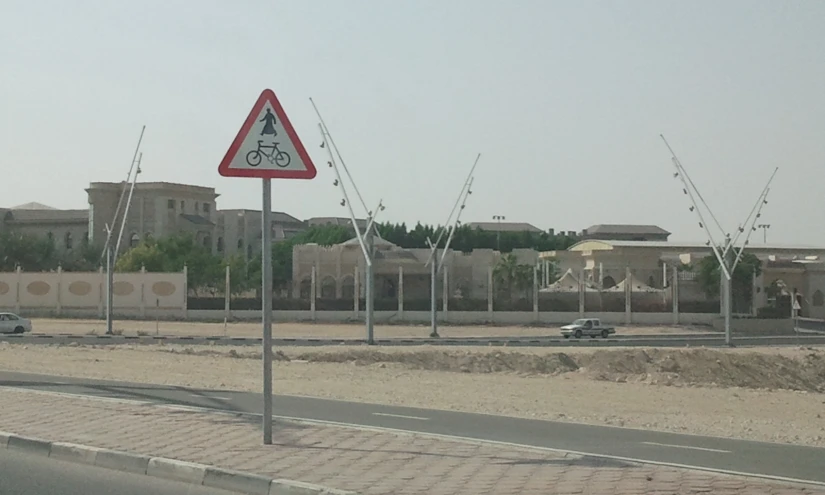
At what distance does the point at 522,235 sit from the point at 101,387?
12037cm

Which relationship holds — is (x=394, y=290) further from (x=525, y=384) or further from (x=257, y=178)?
(x=257, y=178)

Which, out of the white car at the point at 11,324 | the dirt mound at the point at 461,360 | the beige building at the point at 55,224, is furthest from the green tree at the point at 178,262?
the dirt mound at the point at 461,360

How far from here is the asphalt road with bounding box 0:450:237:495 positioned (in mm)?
9047

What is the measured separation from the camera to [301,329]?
67.1m

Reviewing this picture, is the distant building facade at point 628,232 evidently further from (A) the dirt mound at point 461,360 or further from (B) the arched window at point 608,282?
(A) the dirt mound at point 461,360

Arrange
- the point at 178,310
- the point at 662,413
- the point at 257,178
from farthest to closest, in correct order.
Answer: the point at 178,310, the point at 662,413, the point at 257,178

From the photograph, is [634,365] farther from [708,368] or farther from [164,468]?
[164,468]

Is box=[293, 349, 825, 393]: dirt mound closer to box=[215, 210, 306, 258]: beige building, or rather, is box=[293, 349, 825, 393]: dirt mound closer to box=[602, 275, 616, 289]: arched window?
box=[602, 275, 616, 289]: arched window

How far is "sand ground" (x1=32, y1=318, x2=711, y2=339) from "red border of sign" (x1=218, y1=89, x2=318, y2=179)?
48.9 m

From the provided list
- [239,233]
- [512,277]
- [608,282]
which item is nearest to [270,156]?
[512,277]

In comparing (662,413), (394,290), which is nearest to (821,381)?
→ (662,413)

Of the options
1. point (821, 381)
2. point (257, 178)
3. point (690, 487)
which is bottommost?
point (821, 381)

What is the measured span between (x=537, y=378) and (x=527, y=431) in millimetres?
21586

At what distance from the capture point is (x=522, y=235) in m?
138
